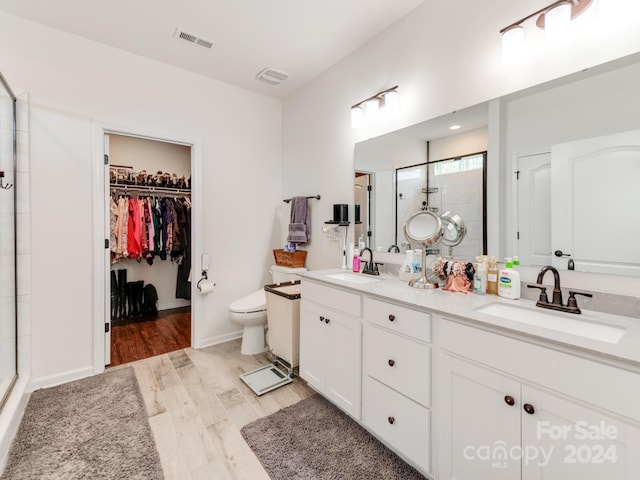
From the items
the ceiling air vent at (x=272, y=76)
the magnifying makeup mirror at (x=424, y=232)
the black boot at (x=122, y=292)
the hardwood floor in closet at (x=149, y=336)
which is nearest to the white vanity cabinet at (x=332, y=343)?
the magnifying makeup mirror at (x=424, y=232)

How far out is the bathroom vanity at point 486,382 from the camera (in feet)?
2.82

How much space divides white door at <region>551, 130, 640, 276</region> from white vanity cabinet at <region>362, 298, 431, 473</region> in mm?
780

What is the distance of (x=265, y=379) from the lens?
7.45 feet

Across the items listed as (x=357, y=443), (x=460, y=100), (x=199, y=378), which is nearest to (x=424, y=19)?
(x=460, y=100)

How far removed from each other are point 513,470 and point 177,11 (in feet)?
10.1

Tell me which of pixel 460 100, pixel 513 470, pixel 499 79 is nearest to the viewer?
pixel 513 470

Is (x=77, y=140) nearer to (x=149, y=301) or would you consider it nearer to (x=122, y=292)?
(x=122, y=292)

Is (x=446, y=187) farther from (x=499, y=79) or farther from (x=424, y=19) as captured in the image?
(x=424, y=19)

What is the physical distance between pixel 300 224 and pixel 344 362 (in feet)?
4.99

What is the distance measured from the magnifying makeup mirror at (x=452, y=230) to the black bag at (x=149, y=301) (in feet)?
A: 12.2

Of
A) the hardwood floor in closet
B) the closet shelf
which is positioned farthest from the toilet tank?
the closet shelf

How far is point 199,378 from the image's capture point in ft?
7.60

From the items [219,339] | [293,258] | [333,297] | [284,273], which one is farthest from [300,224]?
[219,339]

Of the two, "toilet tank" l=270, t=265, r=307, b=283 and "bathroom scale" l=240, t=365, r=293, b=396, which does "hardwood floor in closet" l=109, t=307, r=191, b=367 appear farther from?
"toilet tank" l=270, t=265, r=307, b=283
